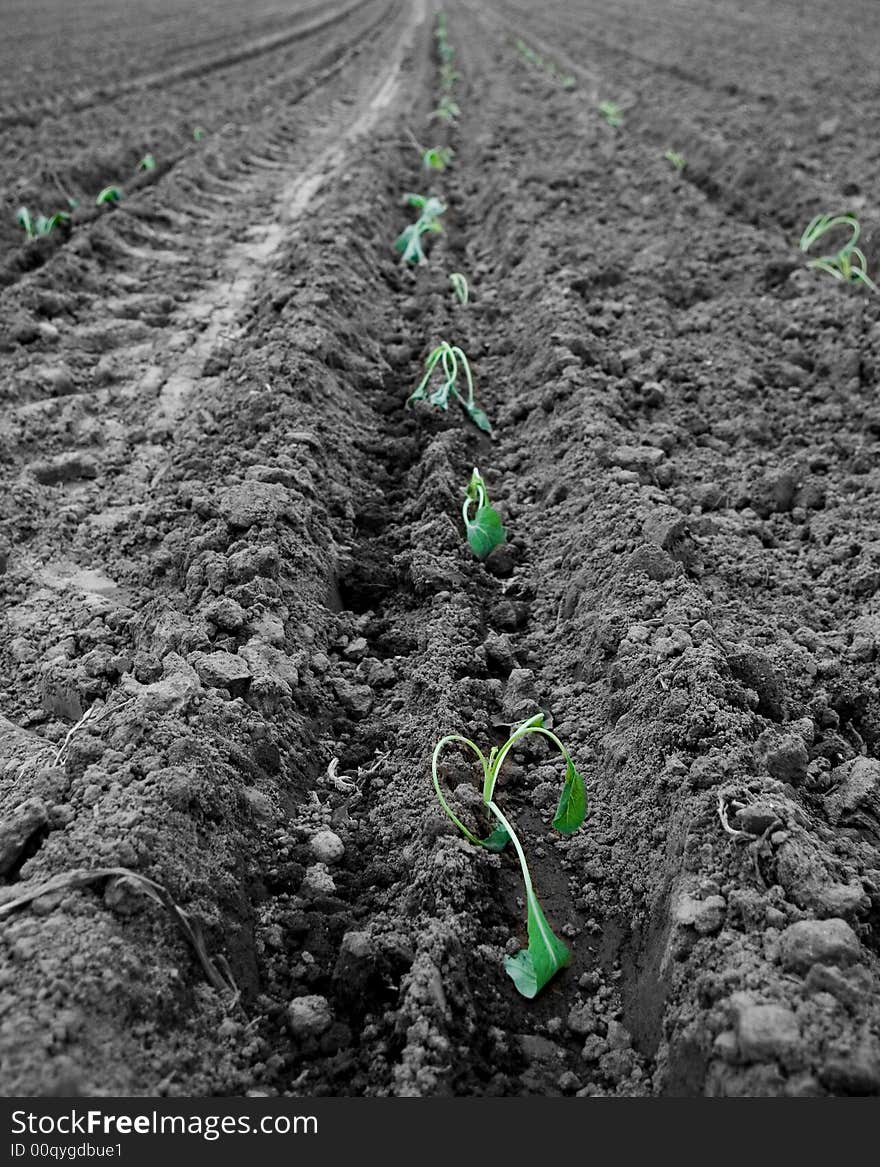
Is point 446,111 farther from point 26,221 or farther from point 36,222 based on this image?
point 26,221

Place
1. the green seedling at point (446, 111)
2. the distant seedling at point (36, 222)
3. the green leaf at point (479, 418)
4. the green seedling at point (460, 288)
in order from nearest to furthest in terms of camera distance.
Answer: the green leaf at point (479, 418) → the green seedling at point (460, 288) → the distant seedling at point (36, 222) → the green seedling at point (446, 111)

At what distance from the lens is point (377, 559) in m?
3.18

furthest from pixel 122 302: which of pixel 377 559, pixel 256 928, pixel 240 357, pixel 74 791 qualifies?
pixel 256 928

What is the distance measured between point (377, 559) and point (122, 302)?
3.01m

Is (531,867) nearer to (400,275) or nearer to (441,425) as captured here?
(441,425)

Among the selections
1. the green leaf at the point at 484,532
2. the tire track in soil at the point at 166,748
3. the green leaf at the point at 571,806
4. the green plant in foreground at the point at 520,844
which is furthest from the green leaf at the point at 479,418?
the green leaf at the point at 571,806

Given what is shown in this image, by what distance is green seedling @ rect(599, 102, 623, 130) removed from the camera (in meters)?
8.91

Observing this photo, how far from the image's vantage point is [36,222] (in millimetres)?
5953

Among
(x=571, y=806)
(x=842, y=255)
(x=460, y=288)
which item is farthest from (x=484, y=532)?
(x=842, y=255)

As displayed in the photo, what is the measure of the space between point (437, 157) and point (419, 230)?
2189 millimetres

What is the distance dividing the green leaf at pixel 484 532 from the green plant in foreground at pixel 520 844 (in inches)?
32.5

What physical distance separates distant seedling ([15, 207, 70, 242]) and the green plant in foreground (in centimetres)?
499

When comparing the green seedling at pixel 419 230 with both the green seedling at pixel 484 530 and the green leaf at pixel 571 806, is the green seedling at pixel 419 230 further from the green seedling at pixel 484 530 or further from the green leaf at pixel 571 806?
the green leaf at pixel 571 806

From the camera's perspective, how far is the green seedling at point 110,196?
251 inches
